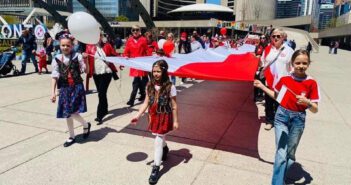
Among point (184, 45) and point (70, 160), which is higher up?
point (184, 45)

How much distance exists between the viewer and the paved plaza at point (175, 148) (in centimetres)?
362

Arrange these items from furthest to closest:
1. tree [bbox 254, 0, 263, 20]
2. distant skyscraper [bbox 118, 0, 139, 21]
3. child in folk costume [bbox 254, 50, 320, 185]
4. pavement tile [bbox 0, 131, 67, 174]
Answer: distant skyscraper [bbox 118, 0, 139, 21], tree [bbox 254, 0, 263, 20], pavement tile [bbox 0, 131, 67, 174], child in folk costume [bbox 254, 50, 320, 185]

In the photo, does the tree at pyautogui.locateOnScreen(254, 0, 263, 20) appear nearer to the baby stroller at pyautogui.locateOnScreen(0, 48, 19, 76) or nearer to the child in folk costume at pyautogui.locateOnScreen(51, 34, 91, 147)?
the baby stroller at pyautogui.locateOnScreen(0, 48, 19, 76)

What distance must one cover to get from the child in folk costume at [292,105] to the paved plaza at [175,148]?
56 centimetres

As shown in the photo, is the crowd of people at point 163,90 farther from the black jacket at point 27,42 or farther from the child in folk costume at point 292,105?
the black jacket at point 27,42

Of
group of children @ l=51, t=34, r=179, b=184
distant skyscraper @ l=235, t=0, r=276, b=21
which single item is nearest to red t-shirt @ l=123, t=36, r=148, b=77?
group of children @ l=51, t=34, r=179, b=184

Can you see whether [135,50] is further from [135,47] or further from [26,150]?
[26,150]

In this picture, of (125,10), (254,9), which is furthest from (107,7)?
(254,9)

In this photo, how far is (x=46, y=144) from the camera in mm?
4496

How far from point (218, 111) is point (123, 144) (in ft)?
9.15

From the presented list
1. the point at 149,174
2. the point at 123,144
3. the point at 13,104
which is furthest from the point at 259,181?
the point at 13,104

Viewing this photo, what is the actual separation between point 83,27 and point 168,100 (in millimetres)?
2118

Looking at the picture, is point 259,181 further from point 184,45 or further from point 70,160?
point 184,45

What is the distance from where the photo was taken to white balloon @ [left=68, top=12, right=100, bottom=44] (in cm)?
467
